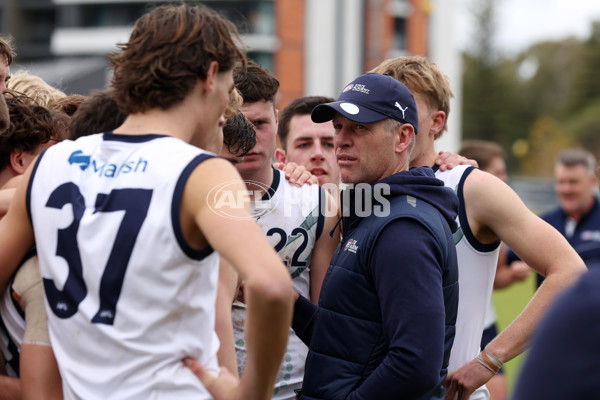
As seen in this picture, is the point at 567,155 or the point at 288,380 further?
the point at 567,155

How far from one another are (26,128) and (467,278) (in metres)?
2.02

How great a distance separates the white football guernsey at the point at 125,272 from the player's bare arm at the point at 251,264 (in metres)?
0.05

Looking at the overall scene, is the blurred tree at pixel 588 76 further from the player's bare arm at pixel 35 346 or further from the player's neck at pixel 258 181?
the player's bare arm at pixel 35 346

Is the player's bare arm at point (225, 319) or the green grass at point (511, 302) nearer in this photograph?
the player's bare arm at point (225, 319)

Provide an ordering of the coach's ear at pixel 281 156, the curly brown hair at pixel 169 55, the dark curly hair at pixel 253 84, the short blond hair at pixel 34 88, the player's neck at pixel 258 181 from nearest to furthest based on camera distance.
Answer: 1. the curly brown hair at pixel 169 55
2. the player's neck at pixel 258 181
3. the dark curly hair at pixel 253 84
4. the short blond hair at pixel 34 88
5. the coach's ear at pixel 281 156

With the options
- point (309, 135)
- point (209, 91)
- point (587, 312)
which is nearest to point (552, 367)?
point (587, 312)

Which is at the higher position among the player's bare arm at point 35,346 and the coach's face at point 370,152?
the coach's face at point 370,152

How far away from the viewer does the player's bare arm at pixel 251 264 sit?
2014 millimetres

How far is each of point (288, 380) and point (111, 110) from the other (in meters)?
1.60

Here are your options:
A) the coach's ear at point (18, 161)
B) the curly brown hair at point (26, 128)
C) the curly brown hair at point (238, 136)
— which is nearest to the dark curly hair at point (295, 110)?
the curly brown hair at point (238, 136)

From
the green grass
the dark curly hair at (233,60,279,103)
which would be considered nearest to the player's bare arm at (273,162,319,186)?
the dark curly hair at (233,60,279,103)

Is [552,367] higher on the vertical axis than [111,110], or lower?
lower

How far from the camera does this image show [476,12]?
2975 inches

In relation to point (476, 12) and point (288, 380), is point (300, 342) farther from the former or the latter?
point (476, 12)
